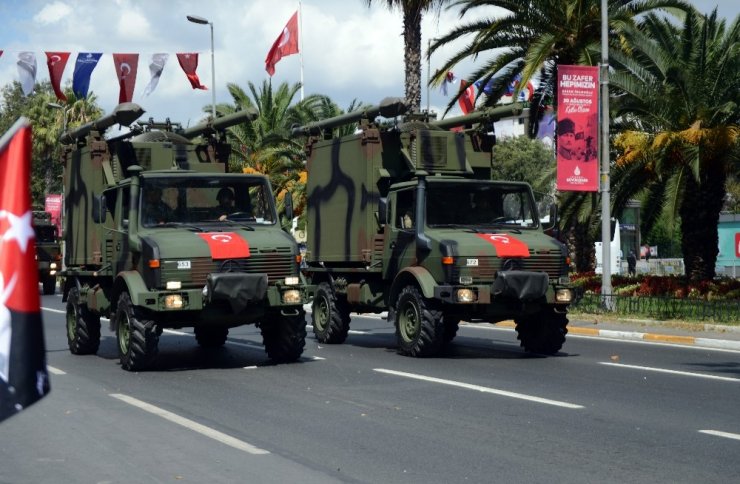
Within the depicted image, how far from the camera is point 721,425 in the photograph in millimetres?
9758

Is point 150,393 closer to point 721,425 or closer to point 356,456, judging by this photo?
point 356,456

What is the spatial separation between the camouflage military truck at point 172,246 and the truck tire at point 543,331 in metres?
3.56

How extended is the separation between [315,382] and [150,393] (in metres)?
1.93

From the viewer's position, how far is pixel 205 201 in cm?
1537

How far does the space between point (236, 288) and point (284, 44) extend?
32.8 meters

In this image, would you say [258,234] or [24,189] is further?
[258,234]

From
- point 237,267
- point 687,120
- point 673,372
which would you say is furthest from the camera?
point 687,120

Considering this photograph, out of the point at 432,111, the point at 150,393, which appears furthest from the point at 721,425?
the point at 432,111

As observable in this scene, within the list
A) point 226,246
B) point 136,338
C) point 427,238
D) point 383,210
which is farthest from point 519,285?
point 136,338

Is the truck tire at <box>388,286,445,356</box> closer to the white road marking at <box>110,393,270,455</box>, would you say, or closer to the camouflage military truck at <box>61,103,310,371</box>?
the camouflage military truck at <box>61,103,310,371</box>

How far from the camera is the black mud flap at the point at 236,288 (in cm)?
1384

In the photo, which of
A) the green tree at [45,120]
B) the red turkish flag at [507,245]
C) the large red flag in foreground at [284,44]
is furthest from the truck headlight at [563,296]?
the green tree at [45,120]

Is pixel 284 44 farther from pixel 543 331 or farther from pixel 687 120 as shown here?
pixel 543 331

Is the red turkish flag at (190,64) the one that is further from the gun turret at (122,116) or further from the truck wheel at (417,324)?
the truck wheel at (417,324)
